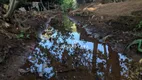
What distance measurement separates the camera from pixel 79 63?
6.61 metres

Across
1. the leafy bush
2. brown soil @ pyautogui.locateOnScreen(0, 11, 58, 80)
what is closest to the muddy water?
brown soil @ pyautogui.locateOnScreen(0, 11, 58, 80)

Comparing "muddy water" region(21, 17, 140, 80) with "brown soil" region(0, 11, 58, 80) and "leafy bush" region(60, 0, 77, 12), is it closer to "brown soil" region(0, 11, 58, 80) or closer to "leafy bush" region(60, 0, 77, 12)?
"brown soil" region(0, 11, 58, 80)

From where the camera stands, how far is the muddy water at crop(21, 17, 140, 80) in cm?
564

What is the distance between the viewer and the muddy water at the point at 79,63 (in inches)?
222

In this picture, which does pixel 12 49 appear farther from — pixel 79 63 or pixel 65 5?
pixel 65 5

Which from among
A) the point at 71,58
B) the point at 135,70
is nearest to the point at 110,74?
the point at 135,70

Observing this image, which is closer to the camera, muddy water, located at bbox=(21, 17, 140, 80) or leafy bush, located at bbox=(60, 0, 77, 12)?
muddy water, located at bbox=(21, 17, 140, 80)

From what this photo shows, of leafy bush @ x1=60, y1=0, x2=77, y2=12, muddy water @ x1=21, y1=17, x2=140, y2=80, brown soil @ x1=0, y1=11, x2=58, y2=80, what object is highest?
brown soil @ x1=0, y1=11, x2=58, y2=80

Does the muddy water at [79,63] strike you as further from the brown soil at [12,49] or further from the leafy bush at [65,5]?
the leafy bush at [65,5]

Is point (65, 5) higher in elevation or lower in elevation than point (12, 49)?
lower

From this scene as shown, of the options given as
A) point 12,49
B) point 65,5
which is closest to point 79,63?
point 12,49

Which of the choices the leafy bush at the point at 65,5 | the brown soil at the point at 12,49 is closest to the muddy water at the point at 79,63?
the brown soil at the point at 12,49

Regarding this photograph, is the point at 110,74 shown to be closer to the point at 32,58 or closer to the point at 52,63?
the point at 52,63

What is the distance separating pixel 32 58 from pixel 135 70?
3.60m
